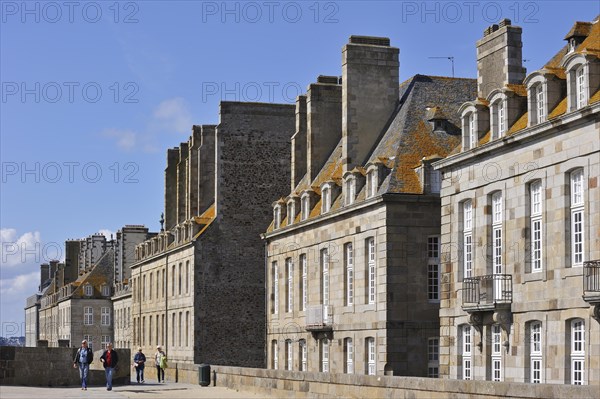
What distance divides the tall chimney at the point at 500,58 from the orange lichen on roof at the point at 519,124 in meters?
3.34

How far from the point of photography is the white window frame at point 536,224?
3203cm

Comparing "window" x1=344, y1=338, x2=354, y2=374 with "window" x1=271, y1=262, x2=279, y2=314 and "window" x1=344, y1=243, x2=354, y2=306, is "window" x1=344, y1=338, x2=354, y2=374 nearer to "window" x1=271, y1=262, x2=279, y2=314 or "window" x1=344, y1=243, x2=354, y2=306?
"window" x1=344, y1=243, x2=354, y2=306

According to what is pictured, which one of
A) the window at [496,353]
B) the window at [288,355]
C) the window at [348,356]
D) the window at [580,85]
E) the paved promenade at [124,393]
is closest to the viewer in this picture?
the window at [580,85]

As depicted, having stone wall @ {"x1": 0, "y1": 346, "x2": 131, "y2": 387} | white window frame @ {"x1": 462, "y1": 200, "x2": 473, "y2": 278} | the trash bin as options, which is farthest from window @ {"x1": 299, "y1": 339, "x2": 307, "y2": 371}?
white window frame @ {"x1": 462, "y1": 200, "x2": 473, "y2": 278}

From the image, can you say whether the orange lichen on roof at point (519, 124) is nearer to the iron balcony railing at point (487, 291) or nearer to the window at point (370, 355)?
the iron balcony railing at point (487, 291)

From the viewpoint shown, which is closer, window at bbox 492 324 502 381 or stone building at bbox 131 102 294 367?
window at bbox 492 324 502 381

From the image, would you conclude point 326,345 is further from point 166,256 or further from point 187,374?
point 166,256

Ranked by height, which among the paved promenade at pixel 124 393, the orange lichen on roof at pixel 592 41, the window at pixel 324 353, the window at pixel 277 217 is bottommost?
the paved promenade at pixel 124 393

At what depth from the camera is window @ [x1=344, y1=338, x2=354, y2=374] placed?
144ft

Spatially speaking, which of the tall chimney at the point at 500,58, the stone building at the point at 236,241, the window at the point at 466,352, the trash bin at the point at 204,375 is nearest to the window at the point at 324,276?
the trash bin at the point at 204,375

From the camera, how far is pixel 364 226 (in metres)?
43.1

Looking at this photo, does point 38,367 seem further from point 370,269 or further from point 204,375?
point 370,269

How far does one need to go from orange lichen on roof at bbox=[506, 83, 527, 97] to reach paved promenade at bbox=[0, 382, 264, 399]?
11.1m

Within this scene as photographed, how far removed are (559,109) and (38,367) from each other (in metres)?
19.1
